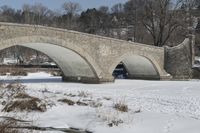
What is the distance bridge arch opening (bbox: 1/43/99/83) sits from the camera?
2913 cm

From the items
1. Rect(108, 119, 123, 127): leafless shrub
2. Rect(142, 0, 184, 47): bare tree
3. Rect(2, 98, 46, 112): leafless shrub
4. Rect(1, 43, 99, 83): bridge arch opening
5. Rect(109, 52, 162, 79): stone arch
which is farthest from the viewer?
Rect(142, 0, 184, 47): bare tree

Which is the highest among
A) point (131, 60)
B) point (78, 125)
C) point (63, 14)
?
point (63, 14)

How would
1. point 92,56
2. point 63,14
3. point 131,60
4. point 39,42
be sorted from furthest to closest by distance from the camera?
point 63,14
point 131,60
point 92,56
point 39,42

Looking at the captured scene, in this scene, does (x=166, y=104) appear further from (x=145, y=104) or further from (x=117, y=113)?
(x=117, y=113)

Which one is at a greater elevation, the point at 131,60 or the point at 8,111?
the point at 131,60

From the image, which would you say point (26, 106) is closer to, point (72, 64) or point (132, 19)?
point (72, 64)

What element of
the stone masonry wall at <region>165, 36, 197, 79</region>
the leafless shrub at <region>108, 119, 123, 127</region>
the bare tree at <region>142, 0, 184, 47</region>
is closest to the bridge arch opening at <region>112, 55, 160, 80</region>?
the stone masonry wall at <region>165, 36, 197, 79</region>

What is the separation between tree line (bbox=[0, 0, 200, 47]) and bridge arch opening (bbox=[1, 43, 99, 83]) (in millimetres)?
16990

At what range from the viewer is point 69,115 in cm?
1294

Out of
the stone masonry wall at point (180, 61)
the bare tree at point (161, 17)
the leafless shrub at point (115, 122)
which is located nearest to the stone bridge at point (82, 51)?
the stone masonry wall at point (180, 61)

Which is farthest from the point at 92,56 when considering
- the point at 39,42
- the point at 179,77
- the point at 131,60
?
the point at 179,77

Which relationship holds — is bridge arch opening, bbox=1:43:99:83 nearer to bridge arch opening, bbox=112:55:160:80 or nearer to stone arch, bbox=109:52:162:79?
stone arch, bbox=109:52:162:79

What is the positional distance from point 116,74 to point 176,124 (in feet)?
104

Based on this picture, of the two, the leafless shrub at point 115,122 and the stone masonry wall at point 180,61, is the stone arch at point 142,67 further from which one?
the leafless shrub at point 115,122
